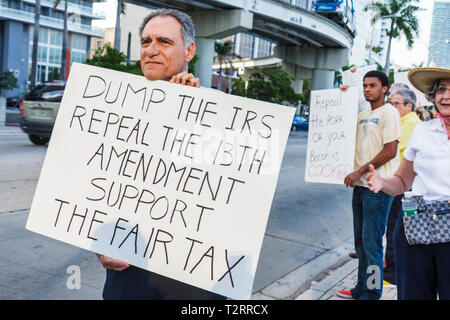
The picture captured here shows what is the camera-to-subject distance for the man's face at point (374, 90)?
4.31 metres

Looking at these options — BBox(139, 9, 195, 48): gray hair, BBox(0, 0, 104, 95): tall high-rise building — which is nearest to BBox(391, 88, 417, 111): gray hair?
BBox(139, 9, 195, 48): gray hair

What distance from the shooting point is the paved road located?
4406 mm

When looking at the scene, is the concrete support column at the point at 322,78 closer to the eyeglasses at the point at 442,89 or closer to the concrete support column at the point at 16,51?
the concrete support column at the point at 16,51

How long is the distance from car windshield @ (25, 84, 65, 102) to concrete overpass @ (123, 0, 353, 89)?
1337cm

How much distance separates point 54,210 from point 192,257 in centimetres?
66

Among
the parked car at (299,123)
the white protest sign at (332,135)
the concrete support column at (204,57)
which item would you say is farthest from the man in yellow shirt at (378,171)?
the parked car at (299,123)

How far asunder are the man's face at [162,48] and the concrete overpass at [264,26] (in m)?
24.2

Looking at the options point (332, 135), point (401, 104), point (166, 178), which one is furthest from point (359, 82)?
point (166, 178)

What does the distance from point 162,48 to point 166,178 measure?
591 millimetres

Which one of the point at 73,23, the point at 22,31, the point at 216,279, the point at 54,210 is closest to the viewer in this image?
the point at 216,279

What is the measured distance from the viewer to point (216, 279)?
6.73 feet

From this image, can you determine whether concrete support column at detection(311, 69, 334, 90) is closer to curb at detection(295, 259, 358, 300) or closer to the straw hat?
curb at detection(295, 259, 358, 300)
